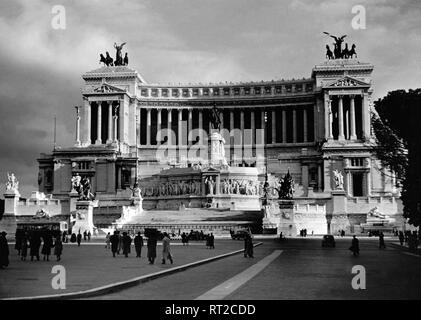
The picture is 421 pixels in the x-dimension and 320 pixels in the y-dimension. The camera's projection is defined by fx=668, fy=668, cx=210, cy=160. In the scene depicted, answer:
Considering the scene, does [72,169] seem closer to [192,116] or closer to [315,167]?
[192,116]

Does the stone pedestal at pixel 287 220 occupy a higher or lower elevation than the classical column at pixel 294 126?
lower

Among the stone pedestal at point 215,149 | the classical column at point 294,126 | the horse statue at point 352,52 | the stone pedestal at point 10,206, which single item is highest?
the horse statue at point 352,52

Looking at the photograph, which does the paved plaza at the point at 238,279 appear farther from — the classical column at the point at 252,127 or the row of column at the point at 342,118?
the classical column at the point at 252,127

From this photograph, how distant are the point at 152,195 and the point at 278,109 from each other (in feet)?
113

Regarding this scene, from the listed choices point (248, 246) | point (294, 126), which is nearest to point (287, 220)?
point (248, 246)

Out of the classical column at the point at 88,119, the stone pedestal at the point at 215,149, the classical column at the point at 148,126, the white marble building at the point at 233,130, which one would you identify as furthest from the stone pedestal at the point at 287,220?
the classical column at the point at 88,119

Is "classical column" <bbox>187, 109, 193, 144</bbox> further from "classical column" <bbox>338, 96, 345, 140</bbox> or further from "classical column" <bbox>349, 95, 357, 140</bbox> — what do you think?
"classical column" <bbox>349, 95, 357, 140</bbox>

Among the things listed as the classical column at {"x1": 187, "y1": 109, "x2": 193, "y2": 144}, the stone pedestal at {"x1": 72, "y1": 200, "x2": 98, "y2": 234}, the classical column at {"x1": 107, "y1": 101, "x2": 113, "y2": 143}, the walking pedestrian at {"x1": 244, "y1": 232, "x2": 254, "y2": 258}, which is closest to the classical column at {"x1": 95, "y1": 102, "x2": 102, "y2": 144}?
the classical column at {"x1": 107, "y1": 101, "x2": 113, "y2": 143}

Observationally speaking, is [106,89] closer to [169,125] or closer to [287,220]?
[169,125]

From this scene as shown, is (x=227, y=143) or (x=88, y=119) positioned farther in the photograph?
(x=227, y=143)

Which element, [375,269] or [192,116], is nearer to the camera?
[375,269]

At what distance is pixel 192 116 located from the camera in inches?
4737

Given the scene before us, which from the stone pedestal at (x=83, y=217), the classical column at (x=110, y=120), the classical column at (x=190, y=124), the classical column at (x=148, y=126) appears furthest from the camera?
the classical column at (x=190, y=124)
